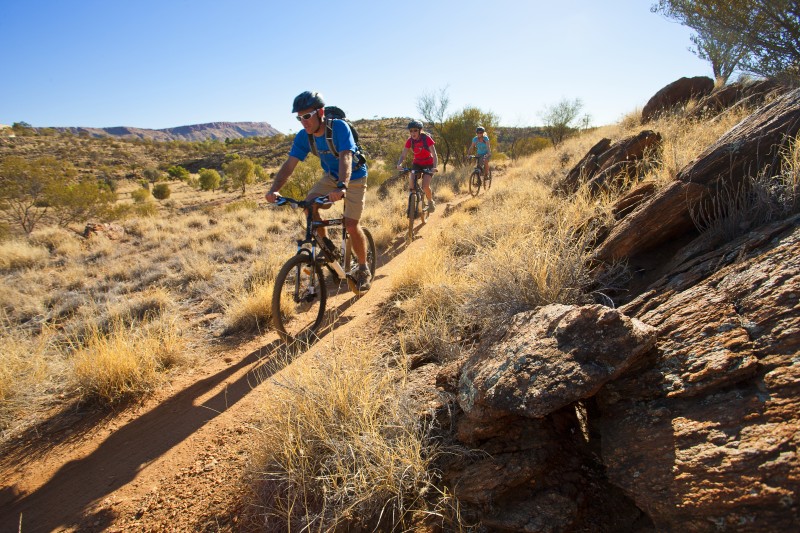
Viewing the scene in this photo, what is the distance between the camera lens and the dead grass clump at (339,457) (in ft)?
6.52

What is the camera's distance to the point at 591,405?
7.03 feet

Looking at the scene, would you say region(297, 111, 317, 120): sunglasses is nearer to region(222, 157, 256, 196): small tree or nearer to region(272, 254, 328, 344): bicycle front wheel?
region(272, 254, 328, 344): bicycle front wheel

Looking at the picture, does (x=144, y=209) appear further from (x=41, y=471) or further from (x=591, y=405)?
(x=591, y=405)

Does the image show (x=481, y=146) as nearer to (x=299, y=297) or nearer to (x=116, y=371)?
(x=299, y=297)

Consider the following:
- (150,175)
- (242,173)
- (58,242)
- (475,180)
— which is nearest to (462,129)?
(475,180)

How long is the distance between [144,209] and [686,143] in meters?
22.7

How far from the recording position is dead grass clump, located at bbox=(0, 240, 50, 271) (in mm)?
9945

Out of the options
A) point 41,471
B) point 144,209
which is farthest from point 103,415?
point 144,209

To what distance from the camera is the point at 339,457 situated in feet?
7.02

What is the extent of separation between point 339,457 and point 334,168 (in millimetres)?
3832

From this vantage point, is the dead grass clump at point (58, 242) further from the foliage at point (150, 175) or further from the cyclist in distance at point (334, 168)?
the foliage at point (150, 175)

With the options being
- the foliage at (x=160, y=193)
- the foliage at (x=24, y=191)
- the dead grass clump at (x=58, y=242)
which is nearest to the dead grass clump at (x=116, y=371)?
the dead grass clump at (x=58, y=242)

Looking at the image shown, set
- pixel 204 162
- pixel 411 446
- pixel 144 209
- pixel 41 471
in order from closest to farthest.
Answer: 1. pixel 411 446
2. pixel 41 471
3. pixel 144 209
4. pixel 204 162

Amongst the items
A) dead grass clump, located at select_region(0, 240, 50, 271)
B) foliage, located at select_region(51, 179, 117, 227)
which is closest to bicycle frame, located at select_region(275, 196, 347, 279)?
dead grass clump, located at select_region(0, 240, 50, 271)
